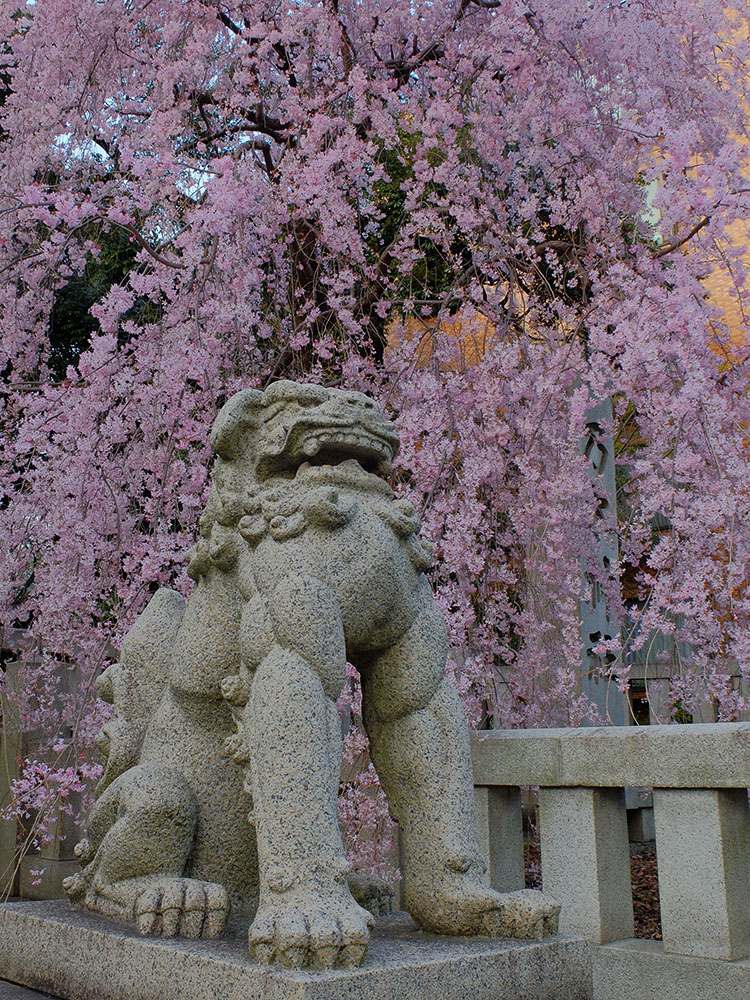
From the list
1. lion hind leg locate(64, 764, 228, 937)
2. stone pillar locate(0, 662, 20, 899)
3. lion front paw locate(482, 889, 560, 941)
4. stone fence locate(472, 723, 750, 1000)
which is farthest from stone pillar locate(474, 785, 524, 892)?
stone pillar locate(0, 662, 20, 899)

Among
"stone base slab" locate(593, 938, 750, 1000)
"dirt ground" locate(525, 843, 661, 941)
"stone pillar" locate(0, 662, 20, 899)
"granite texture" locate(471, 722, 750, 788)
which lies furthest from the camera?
"stone pillar" locate(0, 662, 20, 899)

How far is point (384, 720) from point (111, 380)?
3472 millimetres

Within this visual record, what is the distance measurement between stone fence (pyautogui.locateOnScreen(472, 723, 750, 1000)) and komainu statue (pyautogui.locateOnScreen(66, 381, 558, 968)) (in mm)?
662

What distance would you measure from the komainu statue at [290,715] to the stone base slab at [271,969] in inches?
3.5

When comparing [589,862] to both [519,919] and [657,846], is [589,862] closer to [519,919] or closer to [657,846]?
[657,846]

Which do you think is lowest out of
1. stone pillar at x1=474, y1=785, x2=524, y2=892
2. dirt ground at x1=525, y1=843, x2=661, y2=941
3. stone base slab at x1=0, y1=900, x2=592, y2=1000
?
dirt ground at x1=525, y1=843, x2=661, y2=941

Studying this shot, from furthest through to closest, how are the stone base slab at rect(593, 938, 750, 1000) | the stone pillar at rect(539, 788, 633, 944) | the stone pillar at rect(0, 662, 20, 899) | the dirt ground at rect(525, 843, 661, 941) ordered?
the stone pillar at rect(0, 662, 20, 899), the dirt ground at rect(525, 843, 661, 941), the stone pillar at rect(539, 788, 633, 944), the stone base slab at rect(593, 938, 750, 1000)

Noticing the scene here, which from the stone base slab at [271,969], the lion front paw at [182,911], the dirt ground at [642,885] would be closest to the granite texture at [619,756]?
the stone base slab at [271,969]

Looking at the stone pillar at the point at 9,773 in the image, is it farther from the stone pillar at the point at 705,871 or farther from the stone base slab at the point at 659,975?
the stone pillar at the point at 705,871

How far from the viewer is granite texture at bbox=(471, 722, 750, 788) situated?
2.77 metres

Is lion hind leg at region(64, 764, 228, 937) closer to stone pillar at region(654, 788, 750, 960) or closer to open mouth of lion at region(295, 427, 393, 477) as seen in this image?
open mouth of lion at region(295, 427, 393, 477)

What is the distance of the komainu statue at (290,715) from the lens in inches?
88.7

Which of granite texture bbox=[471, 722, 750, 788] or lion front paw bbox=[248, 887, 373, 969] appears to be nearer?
lion front paw bbox=[248, 887, 373, 969]

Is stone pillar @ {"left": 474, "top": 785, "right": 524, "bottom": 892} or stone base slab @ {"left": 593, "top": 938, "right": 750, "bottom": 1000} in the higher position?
stone pillar @ {"left": 474, "top": 785, "right": 524, "bottom": 892}
